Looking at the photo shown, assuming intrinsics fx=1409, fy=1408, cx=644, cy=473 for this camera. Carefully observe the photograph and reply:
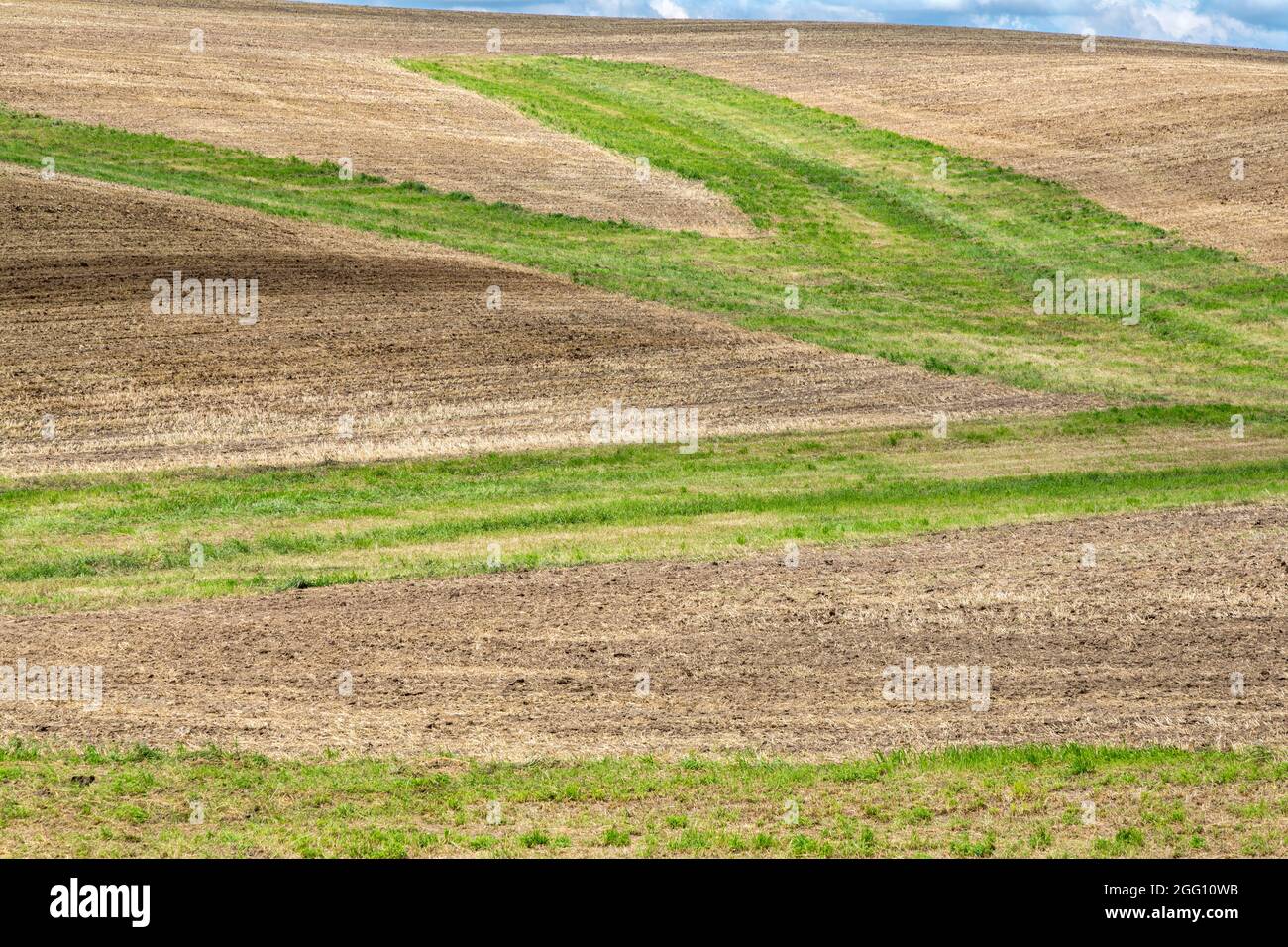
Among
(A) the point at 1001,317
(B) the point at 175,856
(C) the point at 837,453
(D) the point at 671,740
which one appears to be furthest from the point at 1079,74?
(B) the point at 175,856

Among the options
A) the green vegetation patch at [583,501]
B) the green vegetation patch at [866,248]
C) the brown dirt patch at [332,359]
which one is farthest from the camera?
the green vegetation patch at [866,248]

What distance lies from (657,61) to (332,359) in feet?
153

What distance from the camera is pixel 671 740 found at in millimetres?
15078

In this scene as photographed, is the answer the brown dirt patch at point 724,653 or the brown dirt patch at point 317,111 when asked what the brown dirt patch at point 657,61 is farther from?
the brown dirt patch at point 724,653

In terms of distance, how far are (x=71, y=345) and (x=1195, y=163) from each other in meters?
40.8

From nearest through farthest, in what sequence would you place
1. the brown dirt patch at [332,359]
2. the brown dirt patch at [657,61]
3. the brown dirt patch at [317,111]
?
the brown dirt patch at [332,359], the brown dirt patch at [317,111], the brown dirt patch at [657,61]

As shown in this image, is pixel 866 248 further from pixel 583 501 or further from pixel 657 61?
pixel 657 61

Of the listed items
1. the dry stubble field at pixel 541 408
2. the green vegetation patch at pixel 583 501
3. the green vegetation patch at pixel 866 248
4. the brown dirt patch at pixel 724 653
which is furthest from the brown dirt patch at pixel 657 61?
the brown dirt patch at pixel 724 653

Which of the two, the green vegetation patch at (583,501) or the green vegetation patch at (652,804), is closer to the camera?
the green vegetation patch at (652,804)

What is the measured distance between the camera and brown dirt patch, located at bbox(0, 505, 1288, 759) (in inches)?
601

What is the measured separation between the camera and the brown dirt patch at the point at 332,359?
2925cm

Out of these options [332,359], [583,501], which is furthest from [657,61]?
[583,501]

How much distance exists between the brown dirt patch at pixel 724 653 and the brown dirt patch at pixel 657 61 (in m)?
28.6

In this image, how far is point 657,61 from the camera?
74.6 m
